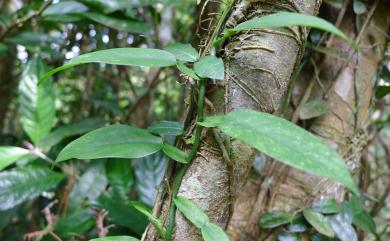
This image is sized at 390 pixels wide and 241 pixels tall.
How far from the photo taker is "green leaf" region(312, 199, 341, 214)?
678 mm

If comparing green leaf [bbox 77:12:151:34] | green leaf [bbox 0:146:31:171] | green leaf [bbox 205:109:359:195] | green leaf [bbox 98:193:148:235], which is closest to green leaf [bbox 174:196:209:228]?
green leaf [bbox 205:109:359:195]

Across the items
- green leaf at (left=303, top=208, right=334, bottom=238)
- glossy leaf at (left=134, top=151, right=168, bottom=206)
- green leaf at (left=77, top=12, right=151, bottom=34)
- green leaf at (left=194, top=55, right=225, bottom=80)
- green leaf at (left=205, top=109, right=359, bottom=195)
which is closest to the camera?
green leaf at (left=205, top=109, right=359, bottom=195)

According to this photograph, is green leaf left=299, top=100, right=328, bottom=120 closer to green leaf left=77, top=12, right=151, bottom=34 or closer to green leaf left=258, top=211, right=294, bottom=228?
green leaf left=258, top=211, right=294, bottom=228

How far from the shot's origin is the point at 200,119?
0.44m

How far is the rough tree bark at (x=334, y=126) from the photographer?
719 millimetres

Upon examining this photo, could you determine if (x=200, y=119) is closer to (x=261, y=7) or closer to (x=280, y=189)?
(x=261, y=7)

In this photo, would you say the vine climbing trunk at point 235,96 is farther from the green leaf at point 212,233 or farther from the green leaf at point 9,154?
the green leaf at point 9,154

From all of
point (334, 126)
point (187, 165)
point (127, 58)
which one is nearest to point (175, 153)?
point (187, 165)

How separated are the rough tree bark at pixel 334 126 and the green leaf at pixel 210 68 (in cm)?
36

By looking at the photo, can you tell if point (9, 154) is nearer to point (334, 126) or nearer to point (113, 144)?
point (113, 144)

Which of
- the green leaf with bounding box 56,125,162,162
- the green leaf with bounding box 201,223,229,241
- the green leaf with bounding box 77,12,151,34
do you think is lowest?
the green leaf with bounding box 201,223,229,241

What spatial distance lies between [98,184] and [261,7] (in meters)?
0.53

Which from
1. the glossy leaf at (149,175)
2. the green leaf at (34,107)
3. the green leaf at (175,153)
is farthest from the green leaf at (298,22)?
the green leaf at (34,107)

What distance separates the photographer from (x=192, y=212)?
44 cm
